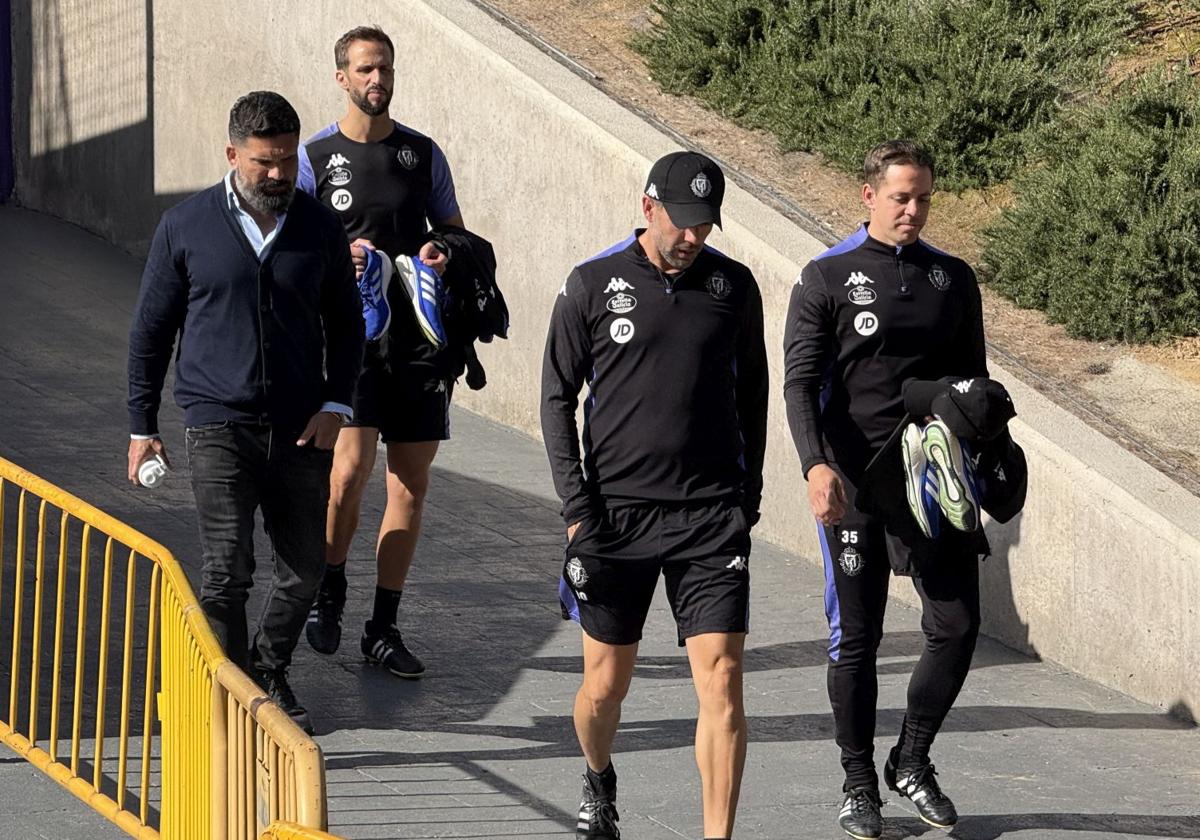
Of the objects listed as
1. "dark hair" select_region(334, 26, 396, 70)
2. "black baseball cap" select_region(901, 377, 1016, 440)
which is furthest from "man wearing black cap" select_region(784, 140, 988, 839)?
"dark hair" select_region(334, 26, 396, 70)

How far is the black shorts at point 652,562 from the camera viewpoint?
5.82 m

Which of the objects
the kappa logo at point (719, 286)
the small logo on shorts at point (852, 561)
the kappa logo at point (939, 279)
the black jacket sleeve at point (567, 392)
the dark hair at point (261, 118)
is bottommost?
the small logo on shorts at point (852, 561)

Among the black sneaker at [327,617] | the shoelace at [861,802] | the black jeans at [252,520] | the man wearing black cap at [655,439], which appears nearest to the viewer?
the man wearing black cap at [655,439]

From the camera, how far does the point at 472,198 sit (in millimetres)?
12180

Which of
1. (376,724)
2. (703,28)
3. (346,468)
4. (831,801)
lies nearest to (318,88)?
(703,28)

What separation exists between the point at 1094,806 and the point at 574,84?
642 cm

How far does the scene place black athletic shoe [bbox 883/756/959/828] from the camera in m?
6.34

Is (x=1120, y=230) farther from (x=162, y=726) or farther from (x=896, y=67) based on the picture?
(x=162, y=726)

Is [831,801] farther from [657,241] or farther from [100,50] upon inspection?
[100,50]

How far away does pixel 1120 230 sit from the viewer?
9992 millimetres

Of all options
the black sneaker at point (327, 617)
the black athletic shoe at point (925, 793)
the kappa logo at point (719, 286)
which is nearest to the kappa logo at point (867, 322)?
the kappa logo at point (719, 286)

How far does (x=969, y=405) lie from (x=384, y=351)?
→ 7.93 ft

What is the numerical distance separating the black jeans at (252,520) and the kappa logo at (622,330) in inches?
49.1

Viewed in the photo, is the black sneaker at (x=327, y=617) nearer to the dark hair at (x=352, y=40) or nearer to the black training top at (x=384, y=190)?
the black training top at (x=384, y=190)
